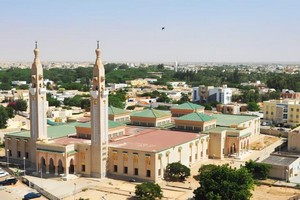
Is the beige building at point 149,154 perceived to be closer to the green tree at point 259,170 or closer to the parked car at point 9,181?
the green tree at point 259,170

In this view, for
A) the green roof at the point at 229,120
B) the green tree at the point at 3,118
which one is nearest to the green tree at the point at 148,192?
the green roof at the point at 229,120

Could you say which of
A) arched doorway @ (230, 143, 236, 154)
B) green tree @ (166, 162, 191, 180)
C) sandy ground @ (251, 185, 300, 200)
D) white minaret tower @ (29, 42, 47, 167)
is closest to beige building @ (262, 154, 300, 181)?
sandy ground @ (251, 185, 300, 200)

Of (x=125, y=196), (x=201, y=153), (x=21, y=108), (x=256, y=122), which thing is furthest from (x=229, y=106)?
(x=125, y=196)

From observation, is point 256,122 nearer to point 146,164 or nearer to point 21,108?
point 146,164

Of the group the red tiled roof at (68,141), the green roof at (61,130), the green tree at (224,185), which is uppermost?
the green roof at (61,130)

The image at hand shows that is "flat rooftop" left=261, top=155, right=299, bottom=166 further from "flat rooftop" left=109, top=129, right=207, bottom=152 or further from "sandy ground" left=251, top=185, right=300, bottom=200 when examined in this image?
"flat rooftop" left=109, top=129, right=207, bottom=152

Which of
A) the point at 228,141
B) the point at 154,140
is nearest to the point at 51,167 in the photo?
the point at 154,140
